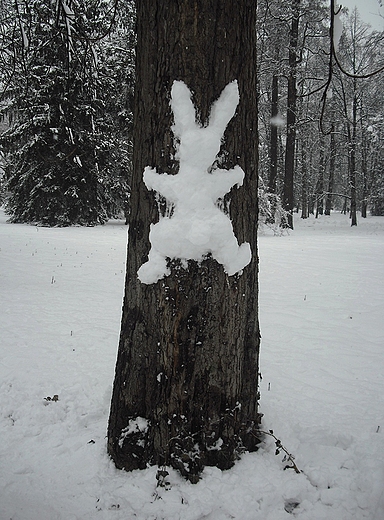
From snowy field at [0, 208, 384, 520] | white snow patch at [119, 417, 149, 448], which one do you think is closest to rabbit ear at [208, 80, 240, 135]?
white snow patch at [119, 417, 149, 448]

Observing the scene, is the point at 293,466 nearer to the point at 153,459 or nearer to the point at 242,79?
the point at 153,459

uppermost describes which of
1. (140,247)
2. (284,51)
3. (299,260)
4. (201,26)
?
(284,51)

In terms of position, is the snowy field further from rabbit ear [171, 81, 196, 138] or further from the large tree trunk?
rabbit ear [171, 81, 196, 138]

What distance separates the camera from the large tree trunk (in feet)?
5.96

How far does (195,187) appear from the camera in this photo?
1.88 metres

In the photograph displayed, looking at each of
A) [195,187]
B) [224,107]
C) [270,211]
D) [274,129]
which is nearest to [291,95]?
[274,129]

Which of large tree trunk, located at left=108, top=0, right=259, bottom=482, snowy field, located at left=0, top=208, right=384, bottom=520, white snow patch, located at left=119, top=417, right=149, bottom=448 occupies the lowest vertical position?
snowy field, located at left=0, top=208, right=384, bottom=520

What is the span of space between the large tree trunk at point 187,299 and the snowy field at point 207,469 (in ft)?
0.69

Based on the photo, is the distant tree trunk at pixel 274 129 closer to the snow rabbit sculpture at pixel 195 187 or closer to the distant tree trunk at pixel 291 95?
the distant tree trunk at pixel 291 95

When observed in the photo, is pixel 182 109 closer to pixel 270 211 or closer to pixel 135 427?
pixel 135 427

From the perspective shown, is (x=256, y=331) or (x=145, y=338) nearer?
(x=145, y=338)

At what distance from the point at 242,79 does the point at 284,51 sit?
16443 mm

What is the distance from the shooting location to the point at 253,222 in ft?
6.83

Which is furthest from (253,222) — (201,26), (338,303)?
(338,303)
